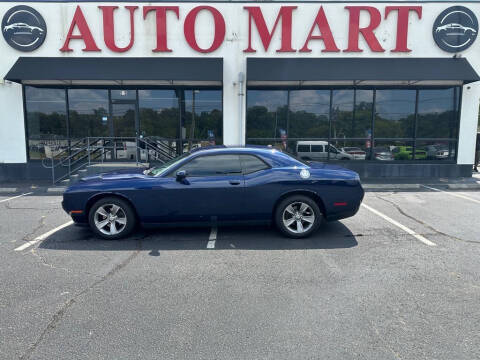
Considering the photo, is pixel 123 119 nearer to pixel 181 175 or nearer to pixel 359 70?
pixel 181 175

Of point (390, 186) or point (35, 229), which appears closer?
point (35, 229)

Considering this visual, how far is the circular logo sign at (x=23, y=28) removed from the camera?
10678mm

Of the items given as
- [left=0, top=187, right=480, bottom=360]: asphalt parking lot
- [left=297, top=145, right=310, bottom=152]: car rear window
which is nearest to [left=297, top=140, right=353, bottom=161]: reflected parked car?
[left=297, top=145, right=310, bottom=152]: car rear window

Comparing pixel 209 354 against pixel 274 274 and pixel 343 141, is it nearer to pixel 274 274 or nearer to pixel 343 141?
pixel 274 274

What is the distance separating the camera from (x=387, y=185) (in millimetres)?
10094

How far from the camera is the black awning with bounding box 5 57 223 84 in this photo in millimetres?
10164

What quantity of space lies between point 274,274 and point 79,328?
2.14 meters

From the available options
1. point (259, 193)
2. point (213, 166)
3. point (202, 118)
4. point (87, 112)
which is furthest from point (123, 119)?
point (259, 193)

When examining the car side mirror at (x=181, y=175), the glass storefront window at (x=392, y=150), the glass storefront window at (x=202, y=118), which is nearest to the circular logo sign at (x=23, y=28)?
the glass storefront window at (x=202, y=118)

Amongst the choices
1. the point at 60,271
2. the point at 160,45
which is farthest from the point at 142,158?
the point at 60,271

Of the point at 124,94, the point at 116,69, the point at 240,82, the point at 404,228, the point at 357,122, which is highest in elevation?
the point at 116,69

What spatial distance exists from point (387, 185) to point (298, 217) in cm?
624

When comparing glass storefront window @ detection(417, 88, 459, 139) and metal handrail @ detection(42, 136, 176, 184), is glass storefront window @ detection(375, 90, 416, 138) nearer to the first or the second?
glass storefront window @ detection(417, 88, 459, 139)

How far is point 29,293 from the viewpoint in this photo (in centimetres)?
339
